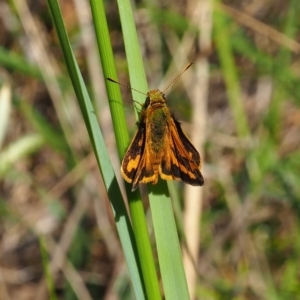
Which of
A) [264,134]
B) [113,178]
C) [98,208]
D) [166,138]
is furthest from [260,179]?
[113,178]

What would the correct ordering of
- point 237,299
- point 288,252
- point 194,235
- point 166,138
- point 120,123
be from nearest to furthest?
point 120,123 → point 166,138 → point 194,235 → point 237,299 → point 288,252

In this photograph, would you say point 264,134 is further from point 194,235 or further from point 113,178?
point 113,178

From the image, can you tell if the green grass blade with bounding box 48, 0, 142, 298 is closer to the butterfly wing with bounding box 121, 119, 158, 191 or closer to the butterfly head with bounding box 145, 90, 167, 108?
the butterfly wing with bounding box 121, 119, 158, 191

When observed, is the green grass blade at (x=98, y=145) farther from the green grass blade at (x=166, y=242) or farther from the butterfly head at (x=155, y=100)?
the butterfly head at (x=155, y=100)

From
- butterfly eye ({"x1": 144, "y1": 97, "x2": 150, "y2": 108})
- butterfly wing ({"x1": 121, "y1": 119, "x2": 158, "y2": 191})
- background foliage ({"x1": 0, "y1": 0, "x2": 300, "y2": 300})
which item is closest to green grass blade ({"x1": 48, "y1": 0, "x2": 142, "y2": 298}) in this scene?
butterfly wing ({"x1": 121, "y1": 119, "x2": 158, "y2": 191})

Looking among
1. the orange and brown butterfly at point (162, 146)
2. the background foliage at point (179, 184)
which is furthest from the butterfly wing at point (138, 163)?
the background foliage at point (179, 184)

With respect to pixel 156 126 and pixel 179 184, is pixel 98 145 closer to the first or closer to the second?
pixel 156 126

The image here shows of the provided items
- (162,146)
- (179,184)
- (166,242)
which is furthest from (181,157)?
(179,184)
